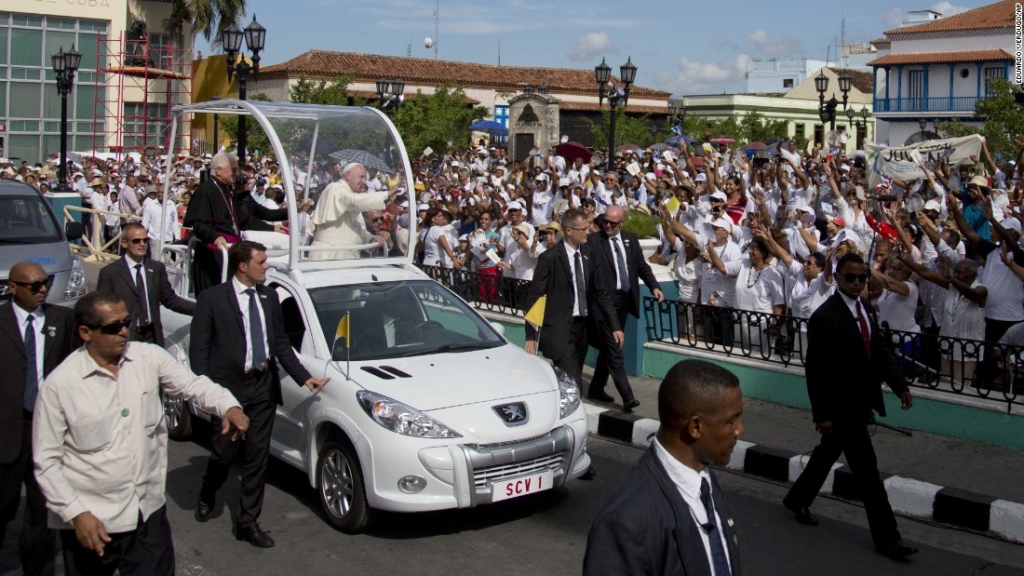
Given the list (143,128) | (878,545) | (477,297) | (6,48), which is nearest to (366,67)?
(143,128)

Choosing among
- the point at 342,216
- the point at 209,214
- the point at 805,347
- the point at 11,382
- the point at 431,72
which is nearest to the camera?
the point at 11,382

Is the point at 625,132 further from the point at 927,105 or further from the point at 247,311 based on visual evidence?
the point at 247,311

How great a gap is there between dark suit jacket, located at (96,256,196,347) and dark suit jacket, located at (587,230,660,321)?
338 centimetres

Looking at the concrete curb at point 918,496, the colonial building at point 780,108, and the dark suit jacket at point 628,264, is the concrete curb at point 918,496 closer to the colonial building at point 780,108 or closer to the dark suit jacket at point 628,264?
the dark suit jacket at point 628,264

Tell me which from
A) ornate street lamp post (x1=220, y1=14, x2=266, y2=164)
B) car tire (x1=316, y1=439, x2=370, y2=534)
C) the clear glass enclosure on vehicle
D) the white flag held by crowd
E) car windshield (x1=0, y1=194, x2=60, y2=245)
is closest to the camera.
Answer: car tire (x1=316, y1=439, x2=370, y2=534)

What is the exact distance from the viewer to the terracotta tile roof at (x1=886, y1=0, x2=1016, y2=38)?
5728cm

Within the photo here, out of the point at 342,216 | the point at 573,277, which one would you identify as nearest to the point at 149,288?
the point at 342,216

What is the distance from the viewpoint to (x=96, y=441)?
4375 mm

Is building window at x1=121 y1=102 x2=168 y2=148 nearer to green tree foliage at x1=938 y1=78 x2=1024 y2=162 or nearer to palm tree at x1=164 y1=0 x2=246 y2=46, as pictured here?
palm tree at x1=164 y1=0 x2=246 y2=46

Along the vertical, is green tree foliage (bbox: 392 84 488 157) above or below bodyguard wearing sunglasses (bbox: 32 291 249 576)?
above

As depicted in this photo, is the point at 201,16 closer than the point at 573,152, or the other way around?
the point at 573,152

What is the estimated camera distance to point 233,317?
659cm

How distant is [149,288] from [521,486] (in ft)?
11.3

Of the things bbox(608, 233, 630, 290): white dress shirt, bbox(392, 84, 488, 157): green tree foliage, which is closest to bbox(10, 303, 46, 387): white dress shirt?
bbox(608, 233, 630, 290): white dress shirt
